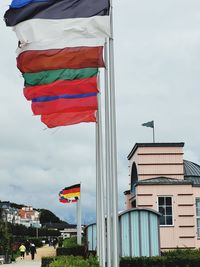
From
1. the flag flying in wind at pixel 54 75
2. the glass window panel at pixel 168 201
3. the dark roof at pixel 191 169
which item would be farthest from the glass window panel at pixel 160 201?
the flag flying in wind at pixel 54 75

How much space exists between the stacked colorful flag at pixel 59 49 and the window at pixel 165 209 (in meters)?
12.3

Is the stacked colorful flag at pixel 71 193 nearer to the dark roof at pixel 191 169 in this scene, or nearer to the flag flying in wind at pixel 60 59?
the dark roof at pixel 191 169

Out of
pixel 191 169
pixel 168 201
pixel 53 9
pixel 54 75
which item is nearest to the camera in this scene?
pixel 53 9

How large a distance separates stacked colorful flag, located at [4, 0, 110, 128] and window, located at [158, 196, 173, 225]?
12277 millimetres

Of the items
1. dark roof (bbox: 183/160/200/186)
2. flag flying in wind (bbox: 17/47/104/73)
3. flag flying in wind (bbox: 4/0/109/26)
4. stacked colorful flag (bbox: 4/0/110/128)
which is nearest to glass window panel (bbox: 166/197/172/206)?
dark roof (bbox: 183/160/200/186)

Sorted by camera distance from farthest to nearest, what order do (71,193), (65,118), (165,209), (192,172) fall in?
(71,193) → (192,172) → (165,209) → (65,118)

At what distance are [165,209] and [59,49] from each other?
15.0 meters

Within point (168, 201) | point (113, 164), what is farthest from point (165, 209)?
point (113, 164)

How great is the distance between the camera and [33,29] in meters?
11.4

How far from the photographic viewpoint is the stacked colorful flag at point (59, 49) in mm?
11062

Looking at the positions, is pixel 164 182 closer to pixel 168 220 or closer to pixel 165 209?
pixel 165 209

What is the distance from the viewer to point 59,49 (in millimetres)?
11922

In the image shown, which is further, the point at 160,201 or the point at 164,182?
the point at 160,201

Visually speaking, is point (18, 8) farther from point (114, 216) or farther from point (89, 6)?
point (114, 216)
